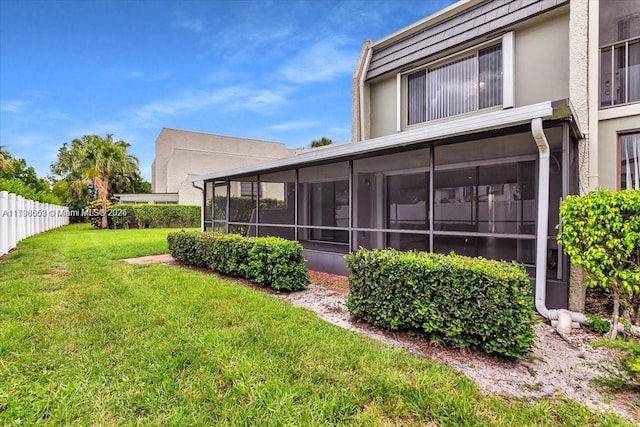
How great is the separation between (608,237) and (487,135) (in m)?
2.29

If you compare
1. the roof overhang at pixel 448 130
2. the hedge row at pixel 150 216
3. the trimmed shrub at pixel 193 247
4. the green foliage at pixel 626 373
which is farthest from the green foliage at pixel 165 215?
the green foliage at pixel 626 373

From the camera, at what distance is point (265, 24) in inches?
501

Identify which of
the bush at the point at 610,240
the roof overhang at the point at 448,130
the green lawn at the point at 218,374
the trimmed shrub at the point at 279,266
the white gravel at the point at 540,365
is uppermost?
the roof overhang at the point at 448,130

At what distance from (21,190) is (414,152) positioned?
22508 millimetres

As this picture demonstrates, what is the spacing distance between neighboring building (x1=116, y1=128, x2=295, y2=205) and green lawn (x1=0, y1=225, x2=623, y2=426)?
25601mm

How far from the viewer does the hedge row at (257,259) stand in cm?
615

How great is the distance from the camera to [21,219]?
14.6 metres

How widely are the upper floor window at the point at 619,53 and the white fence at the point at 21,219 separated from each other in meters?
14.9

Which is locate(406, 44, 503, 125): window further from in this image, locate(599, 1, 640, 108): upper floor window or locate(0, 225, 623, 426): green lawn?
locate(0, 225, 623, 426): green lawn

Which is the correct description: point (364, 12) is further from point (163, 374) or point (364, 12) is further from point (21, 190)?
point (21, 190)

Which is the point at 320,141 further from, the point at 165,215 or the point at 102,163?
the point at 102,163

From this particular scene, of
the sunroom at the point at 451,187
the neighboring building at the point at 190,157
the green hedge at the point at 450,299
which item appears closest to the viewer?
the green hedge at the point at 450,299

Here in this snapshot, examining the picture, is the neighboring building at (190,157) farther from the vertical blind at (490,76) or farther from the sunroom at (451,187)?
the vertical blind at (490,76)

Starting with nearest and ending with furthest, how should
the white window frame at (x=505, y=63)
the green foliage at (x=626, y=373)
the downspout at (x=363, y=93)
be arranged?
the green foliage at (x=626, y=373) < the white window frame at (x=505, y=63) < the downspout at (x=363, y=93)
